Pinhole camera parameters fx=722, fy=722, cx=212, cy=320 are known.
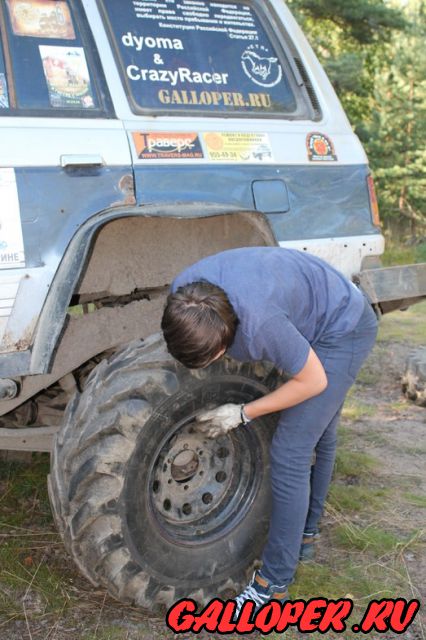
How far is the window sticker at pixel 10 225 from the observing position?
9.29 feet

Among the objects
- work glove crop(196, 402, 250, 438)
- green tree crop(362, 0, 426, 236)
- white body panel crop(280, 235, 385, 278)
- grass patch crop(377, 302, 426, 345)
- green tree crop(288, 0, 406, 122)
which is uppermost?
green tree crop(288, 0, 406, 122)

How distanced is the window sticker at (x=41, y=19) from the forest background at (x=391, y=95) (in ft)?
41.2

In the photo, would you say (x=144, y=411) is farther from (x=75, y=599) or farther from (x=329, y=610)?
(x=329, y=610)

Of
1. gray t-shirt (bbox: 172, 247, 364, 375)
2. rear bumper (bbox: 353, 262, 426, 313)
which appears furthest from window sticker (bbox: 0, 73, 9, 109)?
rear bumper (bbox: 353, 262, 426, 313)

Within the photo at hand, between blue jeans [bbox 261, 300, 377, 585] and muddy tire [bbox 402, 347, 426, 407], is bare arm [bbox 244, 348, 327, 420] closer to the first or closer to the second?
blue jeans [bbox 261, 300, 377, 585]

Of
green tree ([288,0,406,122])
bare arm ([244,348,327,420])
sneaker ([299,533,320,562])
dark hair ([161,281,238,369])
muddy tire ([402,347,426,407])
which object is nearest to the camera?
dark hair ([161,281,238,369])

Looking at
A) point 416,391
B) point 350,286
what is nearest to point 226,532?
point 350,286

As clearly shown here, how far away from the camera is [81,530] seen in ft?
9.03

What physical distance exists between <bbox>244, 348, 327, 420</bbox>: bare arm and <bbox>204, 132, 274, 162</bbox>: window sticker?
3.59ft

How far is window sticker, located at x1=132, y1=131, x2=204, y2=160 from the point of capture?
3.14m

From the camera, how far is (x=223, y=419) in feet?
9.39

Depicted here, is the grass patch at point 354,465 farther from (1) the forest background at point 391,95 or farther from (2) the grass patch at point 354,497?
(1) the forest background at point 391,95

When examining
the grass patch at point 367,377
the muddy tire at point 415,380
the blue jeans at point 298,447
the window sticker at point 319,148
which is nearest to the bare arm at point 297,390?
the blue jeans at point 298,447

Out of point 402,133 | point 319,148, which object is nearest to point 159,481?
point 319,148
